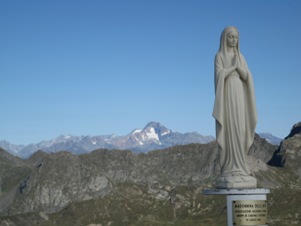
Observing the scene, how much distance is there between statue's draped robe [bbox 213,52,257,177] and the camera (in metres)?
19.9

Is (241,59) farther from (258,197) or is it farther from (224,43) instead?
(258,197)

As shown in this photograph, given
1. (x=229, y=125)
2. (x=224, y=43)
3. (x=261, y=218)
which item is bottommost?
(x=261, y=218)

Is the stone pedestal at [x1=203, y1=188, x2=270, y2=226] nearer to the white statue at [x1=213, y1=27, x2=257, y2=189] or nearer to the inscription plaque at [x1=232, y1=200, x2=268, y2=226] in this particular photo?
the inscription plaque at [x1=232, y1=200, x2=268, y2=226]

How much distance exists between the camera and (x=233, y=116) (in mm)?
20000

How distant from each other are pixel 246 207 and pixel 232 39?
21.9 ft

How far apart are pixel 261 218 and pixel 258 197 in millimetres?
749

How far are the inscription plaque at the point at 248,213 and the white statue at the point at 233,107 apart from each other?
140 cm

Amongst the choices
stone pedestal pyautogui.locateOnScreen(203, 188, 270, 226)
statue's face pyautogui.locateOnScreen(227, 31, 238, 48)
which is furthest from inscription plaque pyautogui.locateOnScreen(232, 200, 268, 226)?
statue's face pyautogui.locateOnScreen(227, 31, 238, 48)

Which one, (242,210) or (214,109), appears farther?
(214,109)

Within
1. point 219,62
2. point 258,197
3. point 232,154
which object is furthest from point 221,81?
point 258,197

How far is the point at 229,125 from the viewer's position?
65.7ft

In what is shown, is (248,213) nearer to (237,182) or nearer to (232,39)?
(237,182)

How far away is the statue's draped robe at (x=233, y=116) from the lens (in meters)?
19.9

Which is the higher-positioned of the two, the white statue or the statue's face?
the statue's face
